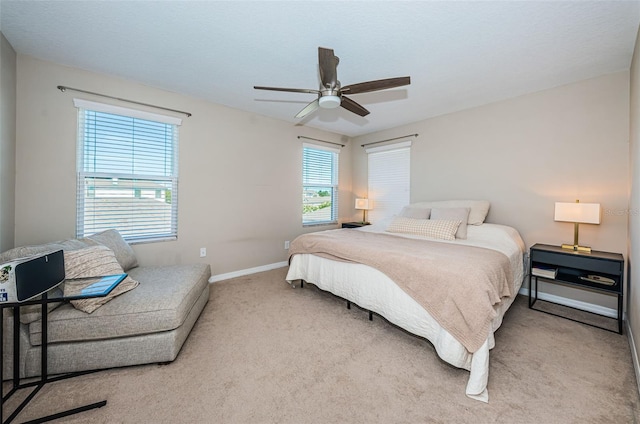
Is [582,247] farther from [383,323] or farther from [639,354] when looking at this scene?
[383,323]

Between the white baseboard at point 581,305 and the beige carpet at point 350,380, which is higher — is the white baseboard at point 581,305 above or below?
above

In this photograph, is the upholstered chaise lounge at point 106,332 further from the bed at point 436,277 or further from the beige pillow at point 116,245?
the bed at point 436,277

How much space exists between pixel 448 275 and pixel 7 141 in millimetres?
3805

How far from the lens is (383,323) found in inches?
94.0

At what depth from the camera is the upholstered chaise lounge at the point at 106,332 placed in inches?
62.7

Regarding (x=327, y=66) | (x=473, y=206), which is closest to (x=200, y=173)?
(x=327, y=66)

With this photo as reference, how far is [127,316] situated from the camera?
171 cm

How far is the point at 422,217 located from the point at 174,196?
10.9 ft

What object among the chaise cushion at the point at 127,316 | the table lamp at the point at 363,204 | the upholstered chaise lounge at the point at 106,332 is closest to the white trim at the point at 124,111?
the upholstered chaise lounge at the point at 106,332

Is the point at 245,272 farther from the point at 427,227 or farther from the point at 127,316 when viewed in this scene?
the point at 427,227

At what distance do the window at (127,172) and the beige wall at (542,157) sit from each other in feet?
12.4

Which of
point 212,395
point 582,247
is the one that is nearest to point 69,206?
point 212,395

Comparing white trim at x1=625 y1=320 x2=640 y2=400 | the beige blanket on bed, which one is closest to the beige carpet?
white trim at x1=625 y1=320 x2=640 y2=400

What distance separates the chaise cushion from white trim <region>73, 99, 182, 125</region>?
1987mm
